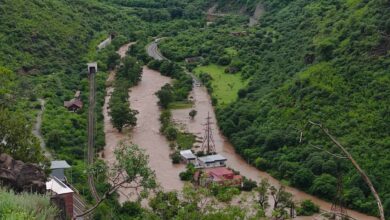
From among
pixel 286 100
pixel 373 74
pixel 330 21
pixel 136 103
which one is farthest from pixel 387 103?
pixel 136 103

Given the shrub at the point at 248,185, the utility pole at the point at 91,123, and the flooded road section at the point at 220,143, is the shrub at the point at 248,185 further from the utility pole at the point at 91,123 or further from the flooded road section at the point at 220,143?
the utility pole at the point at 91,123

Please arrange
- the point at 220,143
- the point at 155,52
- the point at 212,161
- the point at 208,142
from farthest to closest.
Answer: the point at 155,52
the point at 220,143
the point at 208,142
the point at 212,161

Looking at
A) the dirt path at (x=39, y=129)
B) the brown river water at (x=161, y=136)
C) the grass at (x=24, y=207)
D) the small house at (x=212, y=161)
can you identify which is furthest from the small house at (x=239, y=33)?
the grass at (x=24, y=207)

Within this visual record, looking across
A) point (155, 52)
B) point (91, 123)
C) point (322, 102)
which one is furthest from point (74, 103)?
point (155, 52)

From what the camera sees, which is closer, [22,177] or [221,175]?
[22,177]

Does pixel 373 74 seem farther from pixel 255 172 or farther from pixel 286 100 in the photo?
pixel 255 172

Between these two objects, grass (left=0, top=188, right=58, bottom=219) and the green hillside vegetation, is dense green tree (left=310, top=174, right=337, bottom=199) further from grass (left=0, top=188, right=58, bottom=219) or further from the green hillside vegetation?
grass (left=0, top=188, right=58, bottom=219)

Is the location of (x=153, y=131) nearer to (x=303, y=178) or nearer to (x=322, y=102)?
(x=322, y=102)
